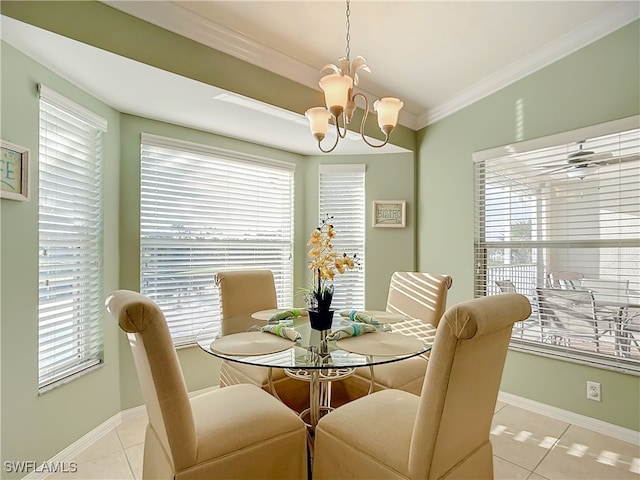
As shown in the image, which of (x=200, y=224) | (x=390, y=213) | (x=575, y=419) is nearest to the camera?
(x=575, y=419)

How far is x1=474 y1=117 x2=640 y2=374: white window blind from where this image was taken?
7.57 feet

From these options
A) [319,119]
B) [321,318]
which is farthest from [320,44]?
[321,318]

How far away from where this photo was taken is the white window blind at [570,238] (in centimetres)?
231

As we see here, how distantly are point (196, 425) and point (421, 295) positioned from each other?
1732mm

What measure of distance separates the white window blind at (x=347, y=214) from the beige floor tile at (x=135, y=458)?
2.14 metres

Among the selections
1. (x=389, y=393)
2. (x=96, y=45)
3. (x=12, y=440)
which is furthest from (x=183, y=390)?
(x=96, y=45)

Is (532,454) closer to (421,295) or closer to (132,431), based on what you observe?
(421,295)

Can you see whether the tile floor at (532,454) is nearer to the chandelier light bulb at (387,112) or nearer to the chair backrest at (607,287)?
the chair backrest at (607,287)

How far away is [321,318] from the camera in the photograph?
6.29ft

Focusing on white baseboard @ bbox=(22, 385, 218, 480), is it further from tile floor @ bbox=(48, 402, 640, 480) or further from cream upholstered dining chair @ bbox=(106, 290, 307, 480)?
cream upholstered dining chair @ bbox=(106, 290, 307, 480)

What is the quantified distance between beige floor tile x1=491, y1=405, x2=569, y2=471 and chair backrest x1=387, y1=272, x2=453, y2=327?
2.81 feet

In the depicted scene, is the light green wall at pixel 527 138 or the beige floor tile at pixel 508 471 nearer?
the beige floor tile at pixel 508 471

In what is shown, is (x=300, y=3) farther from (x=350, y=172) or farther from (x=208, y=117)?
(x=350, y=172)

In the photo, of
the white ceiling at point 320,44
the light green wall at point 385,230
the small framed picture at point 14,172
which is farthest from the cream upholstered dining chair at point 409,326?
the small framed picture at point 14,172
